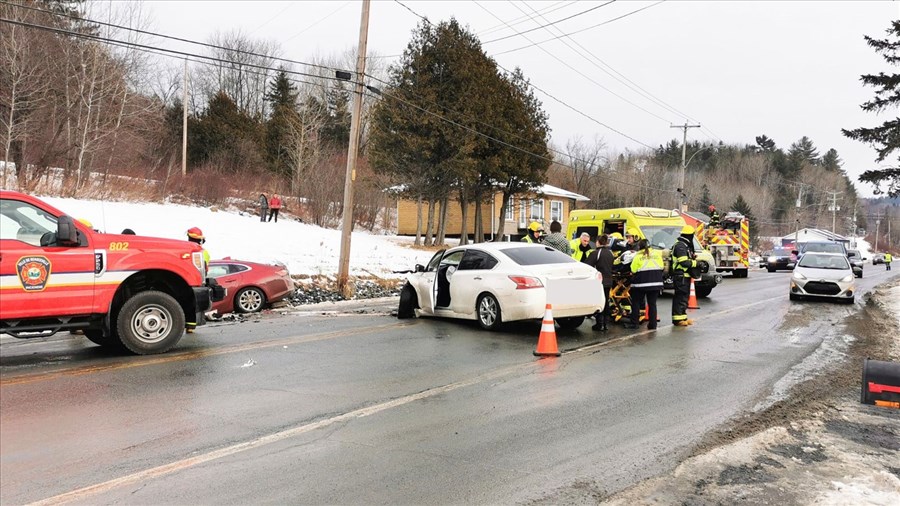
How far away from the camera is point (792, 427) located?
5.80 m

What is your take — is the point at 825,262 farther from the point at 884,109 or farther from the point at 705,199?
the point at 705,199

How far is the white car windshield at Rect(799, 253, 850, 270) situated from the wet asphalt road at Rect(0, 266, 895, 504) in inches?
371

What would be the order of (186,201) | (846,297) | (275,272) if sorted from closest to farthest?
(275,272)
(846,297)
(186,201)

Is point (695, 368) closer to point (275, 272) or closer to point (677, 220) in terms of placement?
point (275, 272)

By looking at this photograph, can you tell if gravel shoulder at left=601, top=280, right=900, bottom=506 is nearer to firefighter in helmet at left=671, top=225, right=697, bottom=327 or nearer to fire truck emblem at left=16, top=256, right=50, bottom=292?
firefighter in helmet at left=671, top=225, right=697, bottom=327

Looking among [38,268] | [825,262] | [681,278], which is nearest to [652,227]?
[825,262]

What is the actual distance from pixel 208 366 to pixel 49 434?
262 centimetres

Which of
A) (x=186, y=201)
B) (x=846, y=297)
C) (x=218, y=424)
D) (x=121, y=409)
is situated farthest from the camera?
(x=186, y=201)

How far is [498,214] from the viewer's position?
4794 cm

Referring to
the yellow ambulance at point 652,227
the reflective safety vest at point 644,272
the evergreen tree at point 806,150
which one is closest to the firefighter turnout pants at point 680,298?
the reflective safety vest at point 644,272

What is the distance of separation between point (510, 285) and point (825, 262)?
12834mm

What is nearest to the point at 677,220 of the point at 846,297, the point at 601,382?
the point at 846,297

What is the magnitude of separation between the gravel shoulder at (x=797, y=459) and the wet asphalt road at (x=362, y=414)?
238 millimetres

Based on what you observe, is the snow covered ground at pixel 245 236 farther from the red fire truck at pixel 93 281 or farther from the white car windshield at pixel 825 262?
the white car windshield at pixel 825 262
